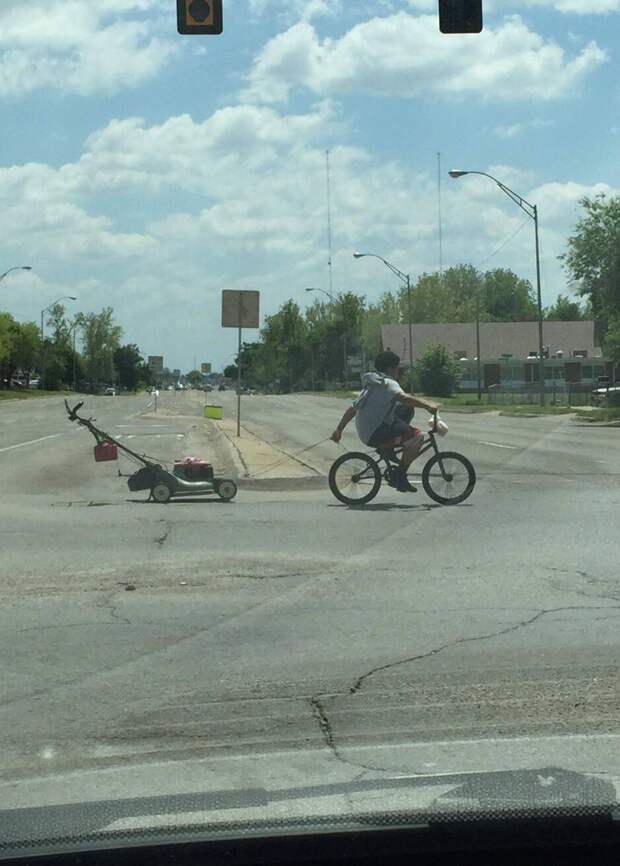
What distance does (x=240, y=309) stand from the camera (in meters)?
27.5

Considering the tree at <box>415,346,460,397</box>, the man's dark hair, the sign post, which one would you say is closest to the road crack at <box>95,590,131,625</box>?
the man's dark hair

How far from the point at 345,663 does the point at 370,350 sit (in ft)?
429

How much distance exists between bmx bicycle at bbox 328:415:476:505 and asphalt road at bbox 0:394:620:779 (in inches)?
8.4

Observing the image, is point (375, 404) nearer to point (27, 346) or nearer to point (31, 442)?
point (31, 442)

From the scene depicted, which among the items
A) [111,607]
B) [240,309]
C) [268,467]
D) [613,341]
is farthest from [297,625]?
[613,341]

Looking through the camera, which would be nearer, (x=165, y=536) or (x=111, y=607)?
(x=111, y=607)

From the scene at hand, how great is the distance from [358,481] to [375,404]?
979mm

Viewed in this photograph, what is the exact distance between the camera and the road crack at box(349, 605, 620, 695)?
689cm

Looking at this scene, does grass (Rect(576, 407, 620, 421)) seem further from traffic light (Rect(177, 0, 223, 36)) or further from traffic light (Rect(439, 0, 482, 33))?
traffic light (Rect(177, 0, 223, 36))

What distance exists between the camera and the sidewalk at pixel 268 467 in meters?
18.4

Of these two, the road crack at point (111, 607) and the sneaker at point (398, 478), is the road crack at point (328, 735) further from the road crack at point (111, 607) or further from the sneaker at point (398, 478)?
the sneaker at point (398, 478)

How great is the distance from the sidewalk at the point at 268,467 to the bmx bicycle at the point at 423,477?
9.67 ft

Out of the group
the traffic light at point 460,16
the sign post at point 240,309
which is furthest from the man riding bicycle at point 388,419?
the sign post at point 240,309

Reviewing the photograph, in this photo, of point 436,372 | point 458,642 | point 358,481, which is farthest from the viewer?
point 436,372
